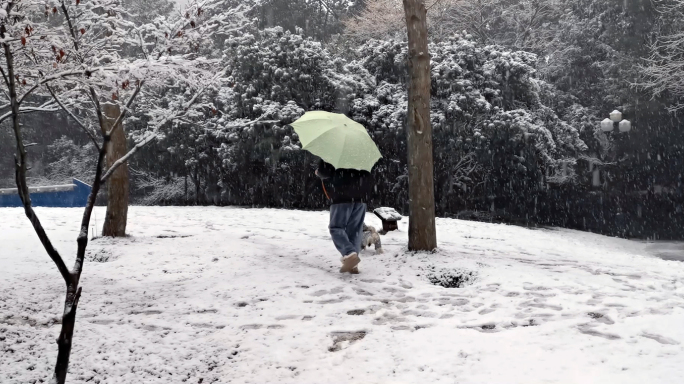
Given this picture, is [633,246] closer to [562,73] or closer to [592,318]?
[562,73]

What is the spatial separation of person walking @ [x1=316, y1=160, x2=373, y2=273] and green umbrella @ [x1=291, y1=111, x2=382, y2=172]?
21 centimetres

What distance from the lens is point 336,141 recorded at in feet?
20.3

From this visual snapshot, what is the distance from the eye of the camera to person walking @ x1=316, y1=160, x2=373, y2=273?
6.25 m

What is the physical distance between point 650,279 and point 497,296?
2240 millimetres

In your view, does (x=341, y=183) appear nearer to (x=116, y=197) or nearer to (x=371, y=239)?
(x=371, y=239)

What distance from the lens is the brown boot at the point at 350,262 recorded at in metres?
6.20

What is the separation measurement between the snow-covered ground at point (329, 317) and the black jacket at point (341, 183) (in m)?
0.91

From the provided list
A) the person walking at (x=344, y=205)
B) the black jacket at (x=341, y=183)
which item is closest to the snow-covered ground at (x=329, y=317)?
the person walking at (x=344, y=205)

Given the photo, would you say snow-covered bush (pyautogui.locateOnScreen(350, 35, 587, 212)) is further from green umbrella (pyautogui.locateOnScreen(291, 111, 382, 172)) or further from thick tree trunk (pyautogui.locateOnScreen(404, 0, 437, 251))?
green umbrella (pyautogui.locateOnScreen(291, 111, 382, 172))

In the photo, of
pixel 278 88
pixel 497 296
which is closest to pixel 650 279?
pixel 497 296

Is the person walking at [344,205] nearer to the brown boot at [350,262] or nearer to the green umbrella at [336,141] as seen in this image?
the brown boot at [350,262]

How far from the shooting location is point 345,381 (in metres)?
3.66

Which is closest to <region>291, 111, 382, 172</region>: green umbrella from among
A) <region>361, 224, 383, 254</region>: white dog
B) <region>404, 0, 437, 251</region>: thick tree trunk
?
<region>404, 0, 437, 251</region>: thick tree trunk

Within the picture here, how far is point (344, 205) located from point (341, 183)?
253mm
